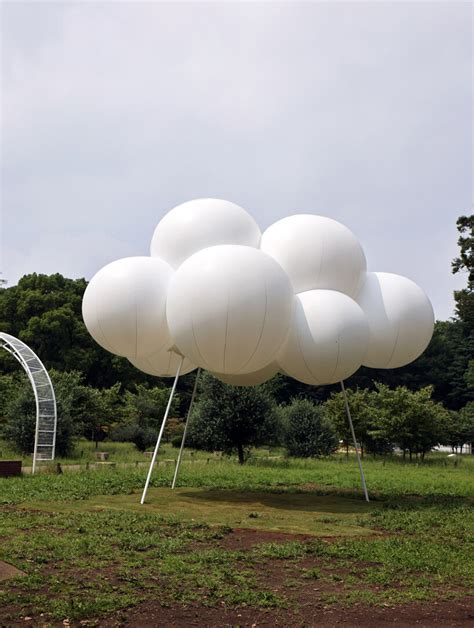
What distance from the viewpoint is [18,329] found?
55281 mm

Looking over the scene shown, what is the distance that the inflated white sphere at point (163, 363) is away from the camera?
1698cm

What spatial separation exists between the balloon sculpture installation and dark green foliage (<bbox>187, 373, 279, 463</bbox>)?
14.9m

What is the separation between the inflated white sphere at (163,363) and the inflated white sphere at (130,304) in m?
1.62

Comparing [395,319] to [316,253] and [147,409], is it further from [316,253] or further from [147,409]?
[147,409]

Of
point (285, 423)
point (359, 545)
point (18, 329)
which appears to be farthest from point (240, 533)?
point (18, 329)

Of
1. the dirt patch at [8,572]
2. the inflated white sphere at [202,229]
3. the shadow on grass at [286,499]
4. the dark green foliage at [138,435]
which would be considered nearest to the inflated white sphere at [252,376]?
the shadow on grass at [286,499]

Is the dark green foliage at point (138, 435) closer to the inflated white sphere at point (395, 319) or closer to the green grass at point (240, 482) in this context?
the green grass at point (240, 482)

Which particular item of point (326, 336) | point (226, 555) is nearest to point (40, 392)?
point (326, 336)

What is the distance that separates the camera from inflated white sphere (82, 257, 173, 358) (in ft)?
47.7

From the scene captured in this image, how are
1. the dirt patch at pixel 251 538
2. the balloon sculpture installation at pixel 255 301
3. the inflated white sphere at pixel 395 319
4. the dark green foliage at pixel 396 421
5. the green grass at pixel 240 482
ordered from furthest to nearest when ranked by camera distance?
the dark green foliage at pixel 396 421, the green grass at pixel 240 482, the inflated white sphere at pixel 395 319, the balloon sculpture installation at pixel 255 301, the dirt patch at pixel 251 538

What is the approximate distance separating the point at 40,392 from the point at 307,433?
15.0 meters

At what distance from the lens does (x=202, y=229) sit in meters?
14.8

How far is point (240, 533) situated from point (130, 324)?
526 cm

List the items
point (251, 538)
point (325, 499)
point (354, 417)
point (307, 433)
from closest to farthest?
point (251, 538), point (325, 499), point (307, 433), point (354, 417)
